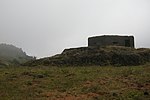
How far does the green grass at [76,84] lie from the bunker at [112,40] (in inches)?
408

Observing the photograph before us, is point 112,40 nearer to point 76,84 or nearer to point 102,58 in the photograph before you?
point 102,58

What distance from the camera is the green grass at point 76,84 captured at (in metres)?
14.7

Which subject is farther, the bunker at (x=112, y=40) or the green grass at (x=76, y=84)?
the bunker at (x=112, y=40)

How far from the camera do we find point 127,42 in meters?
30.8

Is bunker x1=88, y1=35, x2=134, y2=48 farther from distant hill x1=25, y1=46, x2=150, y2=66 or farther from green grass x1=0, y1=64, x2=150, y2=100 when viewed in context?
green grass x1=0, y1=64, x2=150, y2=100

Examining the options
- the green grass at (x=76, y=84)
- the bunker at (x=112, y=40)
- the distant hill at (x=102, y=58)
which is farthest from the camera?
the bunker at (x=112, y=40)

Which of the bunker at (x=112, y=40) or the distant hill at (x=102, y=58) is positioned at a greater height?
the bunker at (x=112, y=40)

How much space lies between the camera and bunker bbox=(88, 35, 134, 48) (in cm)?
3022

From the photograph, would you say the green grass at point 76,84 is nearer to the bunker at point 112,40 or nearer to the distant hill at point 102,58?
the distant hill at point 102,58

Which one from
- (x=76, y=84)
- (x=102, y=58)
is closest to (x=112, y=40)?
(x=102, y=58)

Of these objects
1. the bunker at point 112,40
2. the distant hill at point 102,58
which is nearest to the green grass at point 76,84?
the distant hill at point 102,58

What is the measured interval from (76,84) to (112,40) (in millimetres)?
14479

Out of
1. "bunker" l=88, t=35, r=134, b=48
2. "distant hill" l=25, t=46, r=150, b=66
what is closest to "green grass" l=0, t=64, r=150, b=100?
"distant hill" l=25, t=46, r=150, b=66

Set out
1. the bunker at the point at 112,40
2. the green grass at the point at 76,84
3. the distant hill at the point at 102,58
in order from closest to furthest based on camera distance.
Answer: the green grass at the point at 76,84 < the distant hill at the point at 102,58 < the bunker at the point at 112,40
